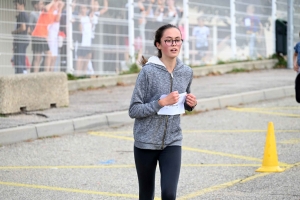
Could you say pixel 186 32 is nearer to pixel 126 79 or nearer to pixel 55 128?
pixel 126 79

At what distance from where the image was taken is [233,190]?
7.79m

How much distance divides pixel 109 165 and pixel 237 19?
1302 cm

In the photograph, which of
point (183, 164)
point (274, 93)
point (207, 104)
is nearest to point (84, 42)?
point (207, 104)

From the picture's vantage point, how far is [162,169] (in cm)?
562

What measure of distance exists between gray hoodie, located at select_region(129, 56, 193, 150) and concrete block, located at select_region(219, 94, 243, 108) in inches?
381

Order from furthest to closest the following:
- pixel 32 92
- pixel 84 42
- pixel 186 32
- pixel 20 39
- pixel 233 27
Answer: pixel 233 27 → pixel 186 32 → pixel 84 42 → pixel 20 39 → pixel 32 92

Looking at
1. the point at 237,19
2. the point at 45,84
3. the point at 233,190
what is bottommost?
the point at 233,190

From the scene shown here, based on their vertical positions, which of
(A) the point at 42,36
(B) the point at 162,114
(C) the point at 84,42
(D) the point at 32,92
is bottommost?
(D) the point at 32,92

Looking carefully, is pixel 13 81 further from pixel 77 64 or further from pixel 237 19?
pixel 237 19

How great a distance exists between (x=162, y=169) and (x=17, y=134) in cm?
608

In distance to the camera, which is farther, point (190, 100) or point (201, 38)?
point (201, 38)

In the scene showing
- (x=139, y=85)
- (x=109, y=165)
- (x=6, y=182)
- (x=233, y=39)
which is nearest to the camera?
(x=139, y=85)

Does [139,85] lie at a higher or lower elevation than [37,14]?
lower

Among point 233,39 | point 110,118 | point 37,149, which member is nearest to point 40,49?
point 110,118
